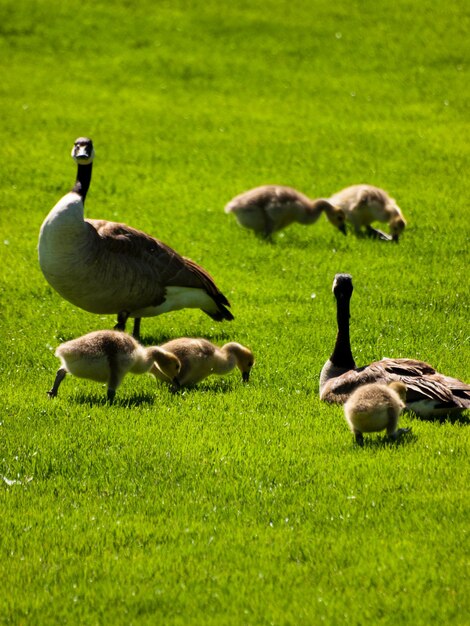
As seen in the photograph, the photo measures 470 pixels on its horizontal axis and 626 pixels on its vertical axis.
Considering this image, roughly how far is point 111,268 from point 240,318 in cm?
208

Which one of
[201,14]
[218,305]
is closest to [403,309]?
[218,305]

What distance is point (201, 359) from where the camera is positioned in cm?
1061

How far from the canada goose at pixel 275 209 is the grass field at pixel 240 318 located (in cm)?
37

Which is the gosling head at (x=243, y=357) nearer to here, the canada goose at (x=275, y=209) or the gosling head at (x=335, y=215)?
the canada goose at (x=275, y=209)

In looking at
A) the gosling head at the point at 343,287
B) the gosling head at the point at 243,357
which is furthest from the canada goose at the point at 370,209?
the gosling head at the point at 243,357

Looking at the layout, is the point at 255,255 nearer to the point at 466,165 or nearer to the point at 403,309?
the point at 403,309

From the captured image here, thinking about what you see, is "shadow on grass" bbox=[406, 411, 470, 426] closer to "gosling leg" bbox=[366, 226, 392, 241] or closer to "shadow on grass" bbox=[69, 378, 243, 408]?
"shadow on grass" bbox=[69, 378, 243, 408]

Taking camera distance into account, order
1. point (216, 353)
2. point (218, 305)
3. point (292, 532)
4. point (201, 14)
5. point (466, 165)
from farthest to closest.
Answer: point (201, 14) < point (466, 165) < point (218, 305) < point (216, 353) < point (292, 532)

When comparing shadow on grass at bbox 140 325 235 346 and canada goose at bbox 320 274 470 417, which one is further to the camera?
shadow on grass at bbox 140 325 235 346

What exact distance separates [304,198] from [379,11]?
15.4 metres

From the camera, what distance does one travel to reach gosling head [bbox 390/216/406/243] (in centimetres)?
1694

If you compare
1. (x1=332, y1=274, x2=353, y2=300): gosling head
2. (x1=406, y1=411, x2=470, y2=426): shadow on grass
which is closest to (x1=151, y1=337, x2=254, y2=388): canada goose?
(x1=332, y1=274, x2=353, y2=300): gosling head

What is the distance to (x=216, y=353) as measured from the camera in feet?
35.3

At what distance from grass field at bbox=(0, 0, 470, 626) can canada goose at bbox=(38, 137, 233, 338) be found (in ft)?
1.77
